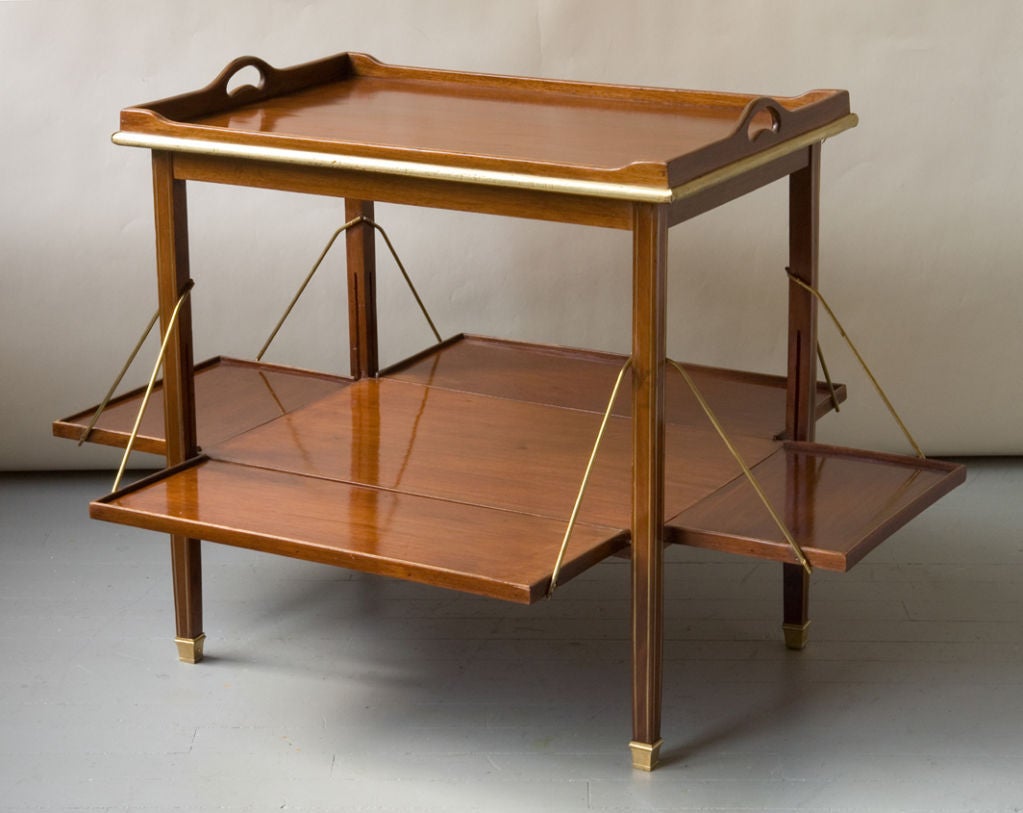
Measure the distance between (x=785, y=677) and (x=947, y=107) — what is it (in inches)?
63.2

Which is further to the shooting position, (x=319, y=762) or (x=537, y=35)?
(x=537, y=35)

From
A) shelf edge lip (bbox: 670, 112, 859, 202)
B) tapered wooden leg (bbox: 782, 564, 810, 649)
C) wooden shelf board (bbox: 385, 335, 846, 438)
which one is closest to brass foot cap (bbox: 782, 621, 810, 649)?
tapered wooden leg (bbox: 782, 564, 810, 649)

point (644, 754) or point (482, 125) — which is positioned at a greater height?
point (482, 125)

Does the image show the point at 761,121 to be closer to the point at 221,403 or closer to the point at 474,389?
the point at 474,389

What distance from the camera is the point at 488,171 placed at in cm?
290

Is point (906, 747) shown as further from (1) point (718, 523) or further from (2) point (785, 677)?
(1) point (718, 523)

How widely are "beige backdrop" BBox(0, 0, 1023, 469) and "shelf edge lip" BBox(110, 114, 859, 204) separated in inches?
46.5

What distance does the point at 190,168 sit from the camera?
3.22 meters

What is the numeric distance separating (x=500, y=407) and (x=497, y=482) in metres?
0.42

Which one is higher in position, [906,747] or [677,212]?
[677,212]

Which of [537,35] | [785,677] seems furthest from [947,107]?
[785,677]

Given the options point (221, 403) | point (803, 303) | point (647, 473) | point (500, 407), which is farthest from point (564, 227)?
point (647, 473)

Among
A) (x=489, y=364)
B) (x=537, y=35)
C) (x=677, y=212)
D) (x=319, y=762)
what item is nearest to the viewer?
(x=677, y=212)

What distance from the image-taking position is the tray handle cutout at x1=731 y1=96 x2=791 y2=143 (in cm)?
293
